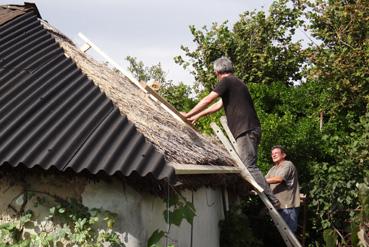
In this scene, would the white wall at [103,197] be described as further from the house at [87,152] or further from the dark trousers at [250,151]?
the dark trousers at [250,151]

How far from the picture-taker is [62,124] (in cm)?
495

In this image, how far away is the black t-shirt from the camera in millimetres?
6828

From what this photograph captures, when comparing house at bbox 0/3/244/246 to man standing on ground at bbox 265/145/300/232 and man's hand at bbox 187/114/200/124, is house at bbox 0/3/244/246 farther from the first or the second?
man standing on ground at bbox 265/145/300/232

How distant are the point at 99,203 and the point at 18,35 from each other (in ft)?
11.3

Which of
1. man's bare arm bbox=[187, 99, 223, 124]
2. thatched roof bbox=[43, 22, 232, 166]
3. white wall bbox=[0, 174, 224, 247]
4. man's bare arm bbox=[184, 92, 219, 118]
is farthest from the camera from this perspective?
man's bare arm bbox=[187, 99, 223, 124]

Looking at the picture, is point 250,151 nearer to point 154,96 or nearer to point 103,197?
point 154,96

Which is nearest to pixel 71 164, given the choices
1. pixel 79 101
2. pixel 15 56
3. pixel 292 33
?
pixel 79 101

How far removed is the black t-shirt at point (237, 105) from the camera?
22.4ft

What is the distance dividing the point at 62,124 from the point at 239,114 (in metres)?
2.74

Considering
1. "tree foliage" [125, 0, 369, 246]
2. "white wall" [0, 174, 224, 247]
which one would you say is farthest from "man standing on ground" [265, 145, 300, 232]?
"white wall" [0, 174, 224, 247]

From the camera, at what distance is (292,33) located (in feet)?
61.0

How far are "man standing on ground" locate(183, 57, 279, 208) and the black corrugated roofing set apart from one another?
179cm

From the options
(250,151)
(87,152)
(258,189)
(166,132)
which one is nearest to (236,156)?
(250,151)

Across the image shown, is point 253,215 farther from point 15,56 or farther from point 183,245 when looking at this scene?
point 15,56
